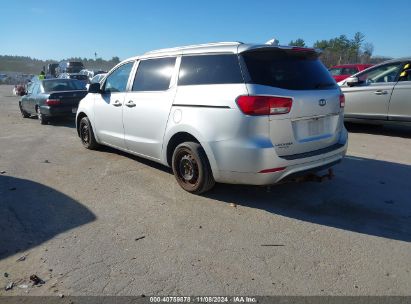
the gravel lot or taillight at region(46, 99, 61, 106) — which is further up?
taillight at region(46, 99, 61, 106)

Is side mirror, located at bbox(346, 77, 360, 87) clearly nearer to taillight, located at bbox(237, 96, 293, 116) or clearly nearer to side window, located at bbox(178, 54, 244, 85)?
side window, located at bbox(178, 54, 244, 85)

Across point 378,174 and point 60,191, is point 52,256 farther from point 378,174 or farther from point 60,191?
point 378,174

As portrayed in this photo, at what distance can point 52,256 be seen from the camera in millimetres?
3525

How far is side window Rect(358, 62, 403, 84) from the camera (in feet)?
27.7

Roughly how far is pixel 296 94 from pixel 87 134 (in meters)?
5.00

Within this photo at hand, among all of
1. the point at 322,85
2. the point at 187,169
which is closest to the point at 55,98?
the point at 187,169

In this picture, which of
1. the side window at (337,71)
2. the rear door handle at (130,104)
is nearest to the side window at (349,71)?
the side window at (337,71)

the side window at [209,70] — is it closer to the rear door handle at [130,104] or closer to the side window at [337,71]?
the rear door handle at [130,104]

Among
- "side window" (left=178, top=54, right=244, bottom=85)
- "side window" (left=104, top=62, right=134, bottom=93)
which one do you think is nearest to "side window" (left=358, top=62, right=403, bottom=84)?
"side window" (left=178, top=54, right=244, bottom=85)

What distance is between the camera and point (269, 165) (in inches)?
160

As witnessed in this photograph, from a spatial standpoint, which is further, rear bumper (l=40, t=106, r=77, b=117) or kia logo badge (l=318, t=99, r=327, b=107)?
rear bumper (l=40, t=106, r=77, b=117)

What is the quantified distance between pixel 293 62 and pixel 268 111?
2.91ft

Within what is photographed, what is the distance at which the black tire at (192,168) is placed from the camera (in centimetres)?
461

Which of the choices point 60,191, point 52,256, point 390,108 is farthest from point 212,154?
point 390,108
